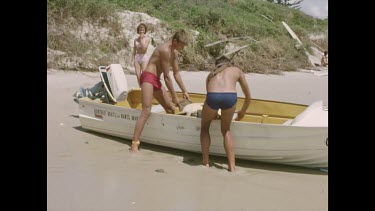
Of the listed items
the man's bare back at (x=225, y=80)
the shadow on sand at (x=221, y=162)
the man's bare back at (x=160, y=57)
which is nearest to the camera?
the man's bare back at (x=225, y=80)

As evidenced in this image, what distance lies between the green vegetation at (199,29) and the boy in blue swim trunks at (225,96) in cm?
955

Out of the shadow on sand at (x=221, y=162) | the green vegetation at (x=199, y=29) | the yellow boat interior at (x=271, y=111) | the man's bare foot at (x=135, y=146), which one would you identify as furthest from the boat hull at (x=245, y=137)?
the green vegetation at (x=199, y=29)

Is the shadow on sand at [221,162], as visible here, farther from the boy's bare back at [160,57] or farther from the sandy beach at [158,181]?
the boy's bare back at [160,57]

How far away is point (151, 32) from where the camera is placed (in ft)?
55.1

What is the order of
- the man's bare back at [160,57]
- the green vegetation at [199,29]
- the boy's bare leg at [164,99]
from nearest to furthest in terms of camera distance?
the man's bare back at [160,57], the boy's bare leg at [164,99], the green vegetation at [199,29]

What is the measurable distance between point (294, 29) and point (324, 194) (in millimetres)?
20232

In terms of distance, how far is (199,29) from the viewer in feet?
62.0

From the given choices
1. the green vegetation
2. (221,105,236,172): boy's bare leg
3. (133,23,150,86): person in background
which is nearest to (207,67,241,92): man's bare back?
(221,105,236,172): boy's bare leg

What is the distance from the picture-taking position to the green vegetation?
1520cm

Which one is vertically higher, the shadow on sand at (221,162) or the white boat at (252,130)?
the white boat at (252,130)

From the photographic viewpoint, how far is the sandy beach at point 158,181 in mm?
4551

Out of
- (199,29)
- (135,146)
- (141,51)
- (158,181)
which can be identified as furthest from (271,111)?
(199,29)

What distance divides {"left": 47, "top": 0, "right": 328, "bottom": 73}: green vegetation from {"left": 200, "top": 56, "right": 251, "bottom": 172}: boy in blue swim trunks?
9549 millimetres
